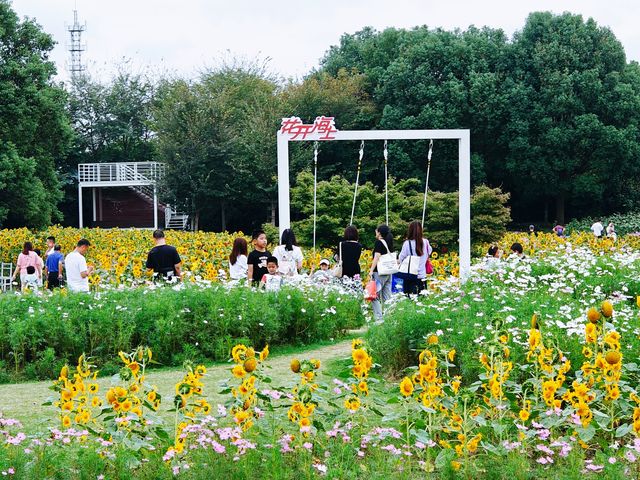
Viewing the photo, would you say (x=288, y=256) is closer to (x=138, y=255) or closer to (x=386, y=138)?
(x=386, y=138)

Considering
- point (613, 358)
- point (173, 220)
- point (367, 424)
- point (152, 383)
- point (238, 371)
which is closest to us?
point (613, 358)

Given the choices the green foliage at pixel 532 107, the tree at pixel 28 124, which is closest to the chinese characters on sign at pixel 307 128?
the tree at pixel 28 124

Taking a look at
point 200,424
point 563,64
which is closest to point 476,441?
point 200,424

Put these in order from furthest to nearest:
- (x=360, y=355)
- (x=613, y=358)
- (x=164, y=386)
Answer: (x=164, y=386) < (x=360, y=355) < (x=613, y=358)

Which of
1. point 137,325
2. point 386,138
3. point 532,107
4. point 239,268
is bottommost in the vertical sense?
point 137,325

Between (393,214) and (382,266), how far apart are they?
1193 centimetres

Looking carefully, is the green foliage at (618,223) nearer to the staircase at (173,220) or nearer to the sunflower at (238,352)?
the staircase at (173,220)

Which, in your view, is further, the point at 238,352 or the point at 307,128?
the point at 307,128

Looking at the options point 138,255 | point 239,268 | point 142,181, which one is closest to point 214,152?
point 142,181

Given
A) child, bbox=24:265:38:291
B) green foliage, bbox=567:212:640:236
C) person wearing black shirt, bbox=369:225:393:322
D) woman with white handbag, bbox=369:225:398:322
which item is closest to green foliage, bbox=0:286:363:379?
person wearing black shirt, bbox=369:225:393:322

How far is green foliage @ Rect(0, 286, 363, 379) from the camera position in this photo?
27.2ft

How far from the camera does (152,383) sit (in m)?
7.70

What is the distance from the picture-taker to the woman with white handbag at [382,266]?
11039mm

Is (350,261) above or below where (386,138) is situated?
below
